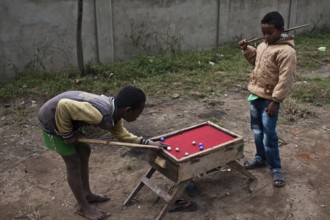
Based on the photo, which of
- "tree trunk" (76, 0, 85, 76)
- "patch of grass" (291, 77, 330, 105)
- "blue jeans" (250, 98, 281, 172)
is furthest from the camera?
"tree trunk" (76, 0, 85, 76)

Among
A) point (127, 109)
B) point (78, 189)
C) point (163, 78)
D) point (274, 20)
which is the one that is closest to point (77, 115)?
point (127, 109)

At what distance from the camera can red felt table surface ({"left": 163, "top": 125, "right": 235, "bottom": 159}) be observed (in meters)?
3.45

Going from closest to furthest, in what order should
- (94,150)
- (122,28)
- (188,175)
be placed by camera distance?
(188,175), (94,150), (122,28)

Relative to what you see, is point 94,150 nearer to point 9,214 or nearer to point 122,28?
point 9,214

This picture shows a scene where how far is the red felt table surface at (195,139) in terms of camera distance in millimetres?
3455

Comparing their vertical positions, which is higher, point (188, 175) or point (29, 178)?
point (188, 175)

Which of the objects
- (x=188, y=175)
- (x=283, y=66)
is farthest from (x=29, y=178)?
(x=283, y=66)

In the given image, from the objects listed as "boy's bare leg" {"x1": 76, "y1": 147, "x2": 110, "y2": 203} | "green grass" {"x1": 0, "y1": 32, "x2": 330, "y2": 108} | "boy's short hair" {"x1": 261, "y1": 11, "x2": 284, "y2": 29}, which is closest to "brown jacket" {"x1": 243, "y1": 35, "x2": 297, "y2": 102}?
"boy's short hair" {"x1": 261, "y1": 11, "x2": 284, "y2": 29}

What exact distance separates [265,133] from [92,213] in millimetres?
1779

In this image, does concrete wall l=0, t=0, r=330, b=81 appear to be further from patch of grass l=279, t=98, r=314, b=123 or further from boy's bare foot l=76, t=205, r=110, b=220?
boy's bare foot l=76, t=205, r=110, b=220

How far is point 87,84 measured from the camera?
22.3 feet

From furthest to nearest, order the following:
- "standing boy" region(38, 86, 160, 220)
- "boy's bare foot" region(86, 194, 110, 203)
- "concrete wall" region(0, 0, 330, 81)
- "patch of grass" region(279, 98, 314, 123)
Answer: "concrete wall" region(0, 0, 330, 81) < "patch of grass" region(279, 98, 314, 123) < "boy's bare foot" region(86, 194, 110, 203) < "standing boy" region(38, 86, 160, 220)

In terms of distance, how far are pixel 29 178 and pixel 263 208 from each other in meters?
2.36

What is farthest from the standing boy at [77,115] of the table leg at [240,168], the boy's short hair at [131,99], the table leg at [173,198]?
the table leg at [240,168]
